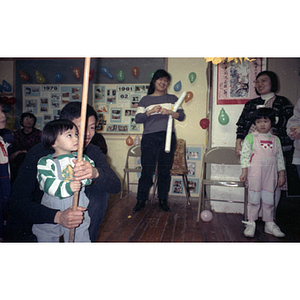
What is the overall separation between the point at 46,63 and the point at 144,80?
1.57ft

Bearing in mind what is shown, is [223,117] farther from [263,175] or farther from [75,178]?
[75,178]

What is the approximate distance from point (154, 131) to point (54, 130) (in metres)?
→ 0.48

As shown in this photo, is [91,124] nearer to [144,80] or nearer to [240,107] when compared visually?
[144,80]

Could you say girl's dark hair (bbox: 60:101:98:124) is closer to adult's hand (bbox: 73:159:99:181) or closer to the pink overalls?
adult's hand (bbox: 73:159:99:181)

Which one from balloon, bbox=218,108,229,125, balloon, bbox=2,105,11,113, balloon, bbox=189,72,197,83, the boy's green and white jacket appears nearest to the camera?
the boy's green and white jacket

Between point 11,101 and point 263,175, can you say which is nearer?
point 11,101

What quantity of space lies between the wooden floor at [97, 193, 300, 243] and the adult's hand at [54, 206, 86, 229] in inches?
6.4

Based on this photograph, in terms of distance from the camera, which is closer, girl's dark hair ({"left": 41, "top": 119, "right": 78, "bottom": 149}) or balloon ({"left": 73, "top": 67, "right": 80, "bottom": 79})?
girl's dark hair ({"left": 41, "top": 119, "right": 78, "bottom": 149})

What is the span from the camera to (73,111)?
0.79m

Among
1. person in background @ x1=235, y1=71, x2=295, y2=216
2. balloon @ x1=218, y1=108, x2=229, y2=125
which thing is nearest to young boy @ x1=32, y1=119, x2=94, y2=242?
balloon @ x1=218, y1=108, x2=229, y2=125

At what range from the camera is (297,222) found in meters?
0.99

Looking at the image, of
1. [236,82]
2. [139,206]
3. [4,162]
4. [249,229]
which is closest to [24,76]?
[4,162]

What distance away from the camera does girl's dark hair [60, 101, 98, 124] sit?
2.56ft

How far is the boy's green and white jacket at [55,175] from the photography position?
0.72 m
